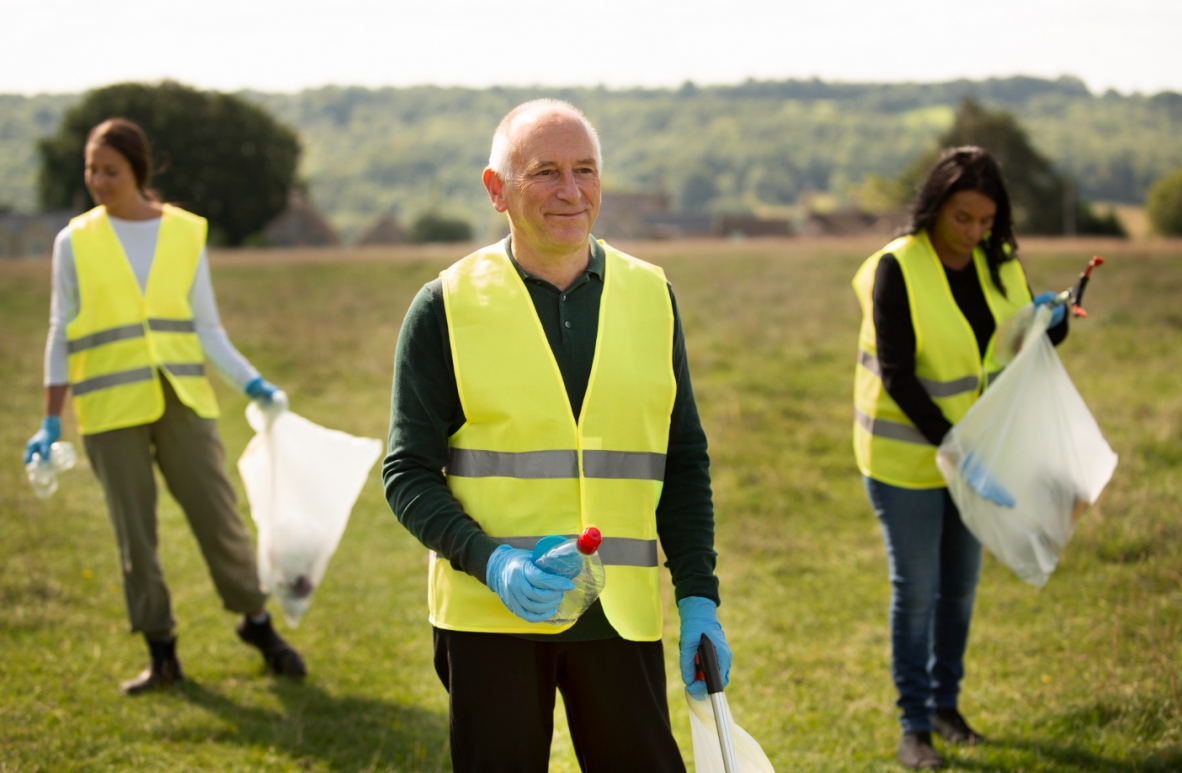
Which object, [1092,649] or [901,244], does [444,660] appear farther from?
[1092,649]

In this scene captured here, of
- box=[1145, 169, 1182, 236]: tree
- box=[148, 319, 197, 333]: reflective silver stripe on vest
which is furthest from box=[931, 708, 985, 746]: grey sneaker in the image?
box=[1145, 169, 1182, 236]: tree

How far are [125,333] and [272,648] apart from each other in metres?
1.51

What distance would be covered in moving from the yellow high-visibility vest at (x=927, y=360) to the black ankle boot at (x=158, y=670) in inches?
117

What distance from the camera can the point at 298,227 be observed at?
5328 centimetres

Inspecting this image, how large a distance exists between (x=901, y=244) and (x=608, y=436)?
76.3 inches

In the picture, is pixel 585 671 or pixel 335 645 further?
pixel 335 645

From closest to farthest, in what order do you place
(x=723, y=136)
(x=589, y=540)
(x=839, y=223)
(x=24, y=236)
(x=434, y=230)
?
(x=589, y=540), (x=24, y=236), (x=434, y=230), (x=839, y=223), (x=723, y=136)

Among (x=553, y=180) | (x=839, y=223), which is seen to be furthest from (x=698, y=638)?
(x=839, y=223)

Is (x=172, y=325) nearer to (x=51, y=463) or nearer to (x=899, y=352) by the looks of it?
(x=51, y=463)

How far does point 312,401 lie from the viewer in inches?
469

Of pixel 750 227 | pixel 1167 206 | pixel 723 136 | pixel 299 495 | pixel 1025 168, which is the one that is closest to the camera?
pixel 299 495

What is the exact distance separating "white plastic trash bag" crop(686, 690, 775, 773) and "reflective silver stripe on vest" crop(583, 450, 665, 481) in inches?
20.2

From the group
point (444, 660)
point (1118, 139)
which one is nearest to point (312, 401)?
point (444, 660)

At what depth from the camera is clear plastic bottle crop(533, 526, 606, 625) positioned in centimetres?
201
